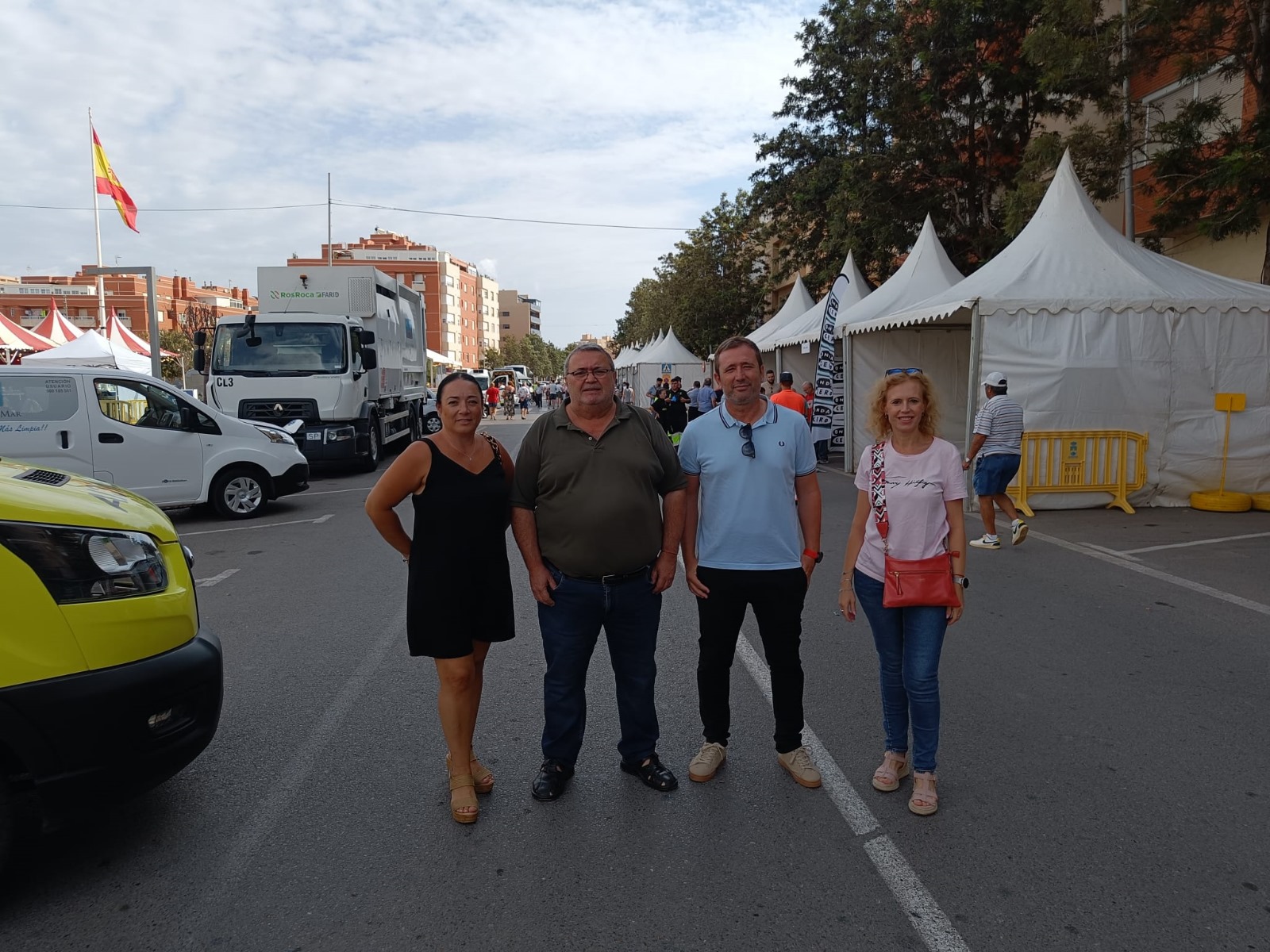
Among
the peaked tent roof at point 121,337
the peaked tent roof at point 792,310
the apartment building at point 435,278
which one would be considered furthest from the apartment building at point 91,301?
the peaked tent roof at point 792,310

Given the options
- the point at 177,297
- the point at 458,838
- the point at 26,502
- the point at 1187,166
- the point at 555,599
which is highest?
the point at 177,297

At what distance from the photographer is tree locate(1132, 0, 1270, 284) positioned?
36.9 feet

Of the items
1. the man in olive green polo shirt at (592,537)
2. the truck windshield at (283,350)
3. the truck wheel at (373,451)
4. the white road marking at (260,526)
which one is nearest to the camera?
the man in olive green polo shirt at (592,537)

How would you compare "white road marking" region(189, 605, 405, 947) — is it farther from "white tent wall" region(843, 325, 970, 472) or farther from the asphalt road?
"white tent wall" region(843, 325, 970, 472)

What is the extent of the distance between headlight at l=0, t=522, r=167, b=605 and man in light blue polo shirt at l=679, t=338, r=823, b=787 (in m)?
2.02

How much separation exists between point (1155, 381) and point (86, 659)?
11656 millimetres

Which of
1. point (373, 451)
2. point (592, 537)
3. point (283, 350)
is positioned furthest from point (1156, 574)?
point (283, 350)

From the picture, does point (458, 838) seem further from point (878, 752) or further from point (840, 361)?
point (840, 361)

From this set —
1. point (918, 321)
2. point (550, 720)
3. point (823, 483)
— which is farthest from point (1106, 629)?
point (823, 483)

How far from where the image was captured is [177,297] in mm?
104875

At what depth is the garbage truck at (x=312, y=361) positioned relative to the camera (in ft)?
50.4

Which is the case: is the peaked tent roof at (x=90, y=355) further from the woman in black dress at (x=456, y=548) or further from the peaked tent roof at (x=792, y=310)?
the woman in black dress at (x=456, y=548)

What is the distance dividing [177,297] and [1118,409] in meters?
113

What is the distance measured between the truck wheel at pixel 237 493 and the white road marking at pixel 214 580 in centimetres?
322
